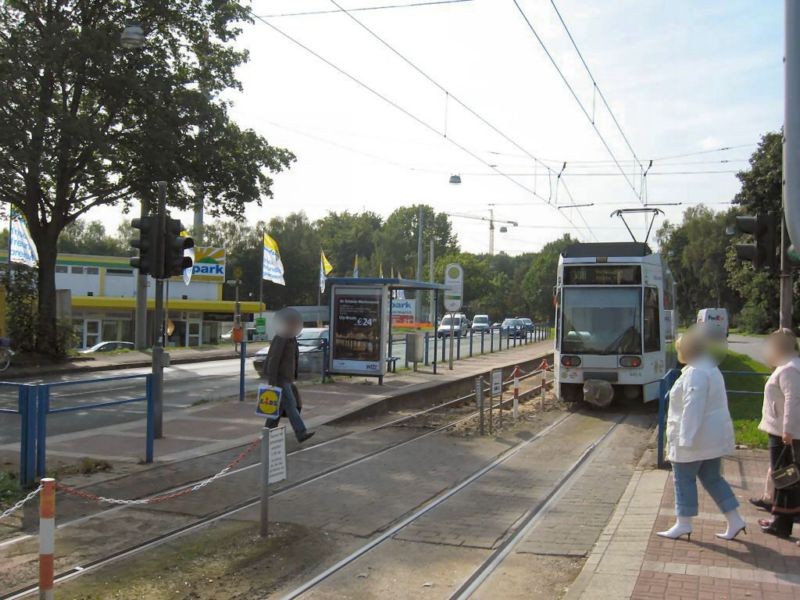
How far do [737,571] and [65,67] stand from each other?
70.6 feet

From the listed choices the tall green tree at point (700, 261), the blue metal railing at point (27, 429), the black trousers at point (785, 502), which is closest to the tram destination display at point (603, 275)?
the black trousers at point (785, 502)

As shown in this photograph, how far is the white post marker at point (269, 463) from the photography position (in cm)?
649

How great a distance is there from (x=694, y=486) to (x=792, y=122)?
9.31ft

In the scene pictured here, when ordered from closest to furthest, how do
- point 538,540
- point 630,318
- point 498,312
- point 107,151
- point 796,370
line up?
point 796,370 < point 538,540 < point 630,318 < point 107,151 < point 498,312

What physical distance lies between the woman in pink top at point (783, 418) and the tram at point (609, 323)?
8.90 meters

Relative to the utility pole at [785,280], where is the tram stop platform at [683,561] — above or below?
below

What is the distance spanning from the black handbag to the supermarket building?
129 ft

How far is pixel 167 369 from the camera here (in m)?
25.6

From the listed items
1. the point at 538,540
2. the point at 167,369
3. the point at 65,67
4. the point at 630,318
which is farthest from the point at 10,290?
the point at 538,540

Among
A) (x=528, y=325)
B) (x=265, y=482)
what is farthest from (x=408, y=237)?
(x=265, y=482)

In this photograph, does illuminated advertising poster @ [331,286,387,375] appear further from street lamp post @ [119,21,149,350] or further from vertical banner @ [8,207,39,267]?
vertical banner @ [8,207,39,267]

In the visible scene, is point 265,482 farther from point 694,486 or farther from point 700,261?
point 700,261

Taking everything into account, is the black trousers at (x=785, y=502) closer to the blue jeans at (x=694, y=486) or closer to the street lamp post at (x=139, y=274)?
the blue jeans at (x=694, y=486)

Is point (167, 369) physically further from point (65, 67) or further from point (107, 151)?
point (65, 67)
